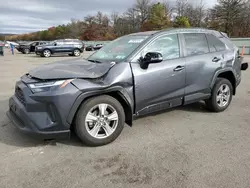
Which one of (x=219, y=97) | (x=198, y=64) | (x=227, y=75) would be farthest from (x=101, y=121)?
(x=227, y=75)

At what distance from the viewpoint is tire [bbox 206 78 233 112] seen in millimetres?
4711

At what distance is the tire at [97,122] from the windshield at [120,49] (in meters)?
0.77

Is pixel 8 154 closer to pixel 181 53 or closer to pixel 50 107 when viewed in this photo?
pixel 50 107

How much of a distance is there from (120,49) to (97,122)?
4.84ft

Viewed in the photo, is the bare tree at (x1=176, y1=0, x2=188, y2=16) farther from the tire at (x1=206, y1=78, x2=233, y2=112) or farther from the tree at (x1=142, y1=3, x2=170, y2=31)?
the tire at (x1=206, y1=78, x2=233, y2=112)

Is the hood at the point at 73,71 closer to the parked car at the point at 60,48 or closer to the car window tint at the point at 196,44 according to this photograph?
the car window tint at the point at 196,44

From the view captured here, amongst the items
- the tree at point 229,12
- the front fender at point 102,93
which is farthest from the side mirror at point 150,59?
the tree at point 229,12

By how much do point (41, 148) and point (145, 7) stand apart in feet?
247

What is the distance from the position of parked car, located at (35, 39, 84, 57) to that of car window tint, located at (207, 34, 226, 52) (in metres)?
20.1

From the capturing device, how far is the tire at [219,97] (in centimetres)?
471

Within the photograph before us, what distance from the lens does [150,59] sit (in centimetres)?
362

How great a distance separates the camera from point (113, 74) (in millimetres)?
3432

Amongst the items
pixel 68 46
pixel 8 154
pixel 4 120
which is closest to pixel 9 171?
pixel 8 154

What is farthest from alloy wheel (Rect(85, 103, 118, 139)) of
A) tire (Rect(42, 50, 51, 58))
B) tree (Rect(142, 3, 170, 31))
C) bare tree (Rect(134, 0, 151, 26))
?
bare tree (Rect(134, 0, 151, 26))
